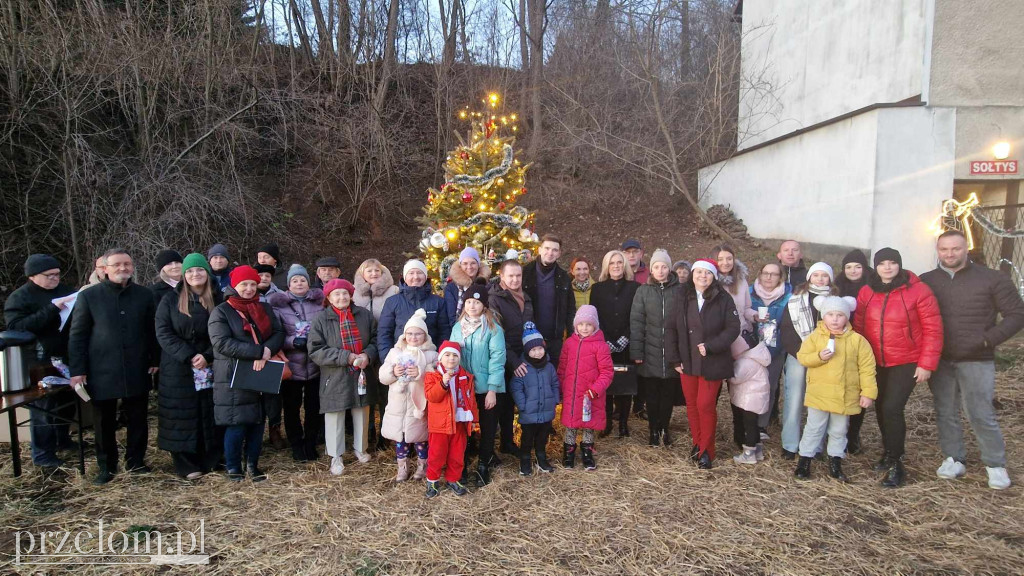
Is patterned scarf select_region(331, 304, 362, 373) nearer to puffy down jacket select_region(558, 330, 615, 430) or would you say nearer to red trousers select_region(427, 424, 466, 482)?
red trousers select_region(427, 424, 466, 482)

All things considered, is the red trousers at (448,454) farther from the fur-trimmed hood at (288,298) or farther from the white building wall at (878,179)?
the white building wall at (878,179)

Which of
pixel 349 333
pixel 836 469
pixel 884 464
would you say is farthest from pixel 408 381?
pixel 884 464

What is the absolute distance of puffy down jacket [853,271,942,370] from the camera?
3.97m

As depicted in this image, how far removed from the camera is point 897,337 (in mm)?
4051

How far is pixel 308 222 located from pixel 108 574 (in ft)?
34.7

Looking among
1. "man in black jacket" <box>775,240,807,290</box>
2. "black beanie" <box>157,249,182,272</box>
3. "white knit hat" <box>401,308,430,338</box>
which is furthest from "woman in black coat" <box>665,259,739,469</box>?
"black beanie" <box>157,249,182,272</box>

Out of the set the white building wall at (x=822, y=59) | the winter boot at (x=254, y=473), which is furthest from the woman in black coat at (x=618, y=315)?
the white building wall at (x=822, y=59)

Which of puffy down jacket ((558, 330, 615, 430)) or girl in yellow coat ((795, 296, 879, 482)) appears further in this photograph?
puffy down jacket ((558, 330, 615, 430))

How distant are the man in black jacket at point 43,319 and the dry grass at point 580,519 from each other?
0.77 ft

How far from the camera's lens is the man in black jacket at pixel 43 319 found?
4277mm

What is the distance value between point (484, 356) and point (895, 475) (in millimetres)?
3348

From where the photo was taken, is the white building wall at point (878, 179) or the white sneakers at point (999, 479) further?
the white building wall at point (878, 179)

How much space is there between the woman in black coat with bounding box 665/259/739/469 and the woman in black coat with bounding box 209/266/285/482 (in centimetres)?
339

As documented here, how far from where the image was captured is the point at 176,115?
29.3 feet
